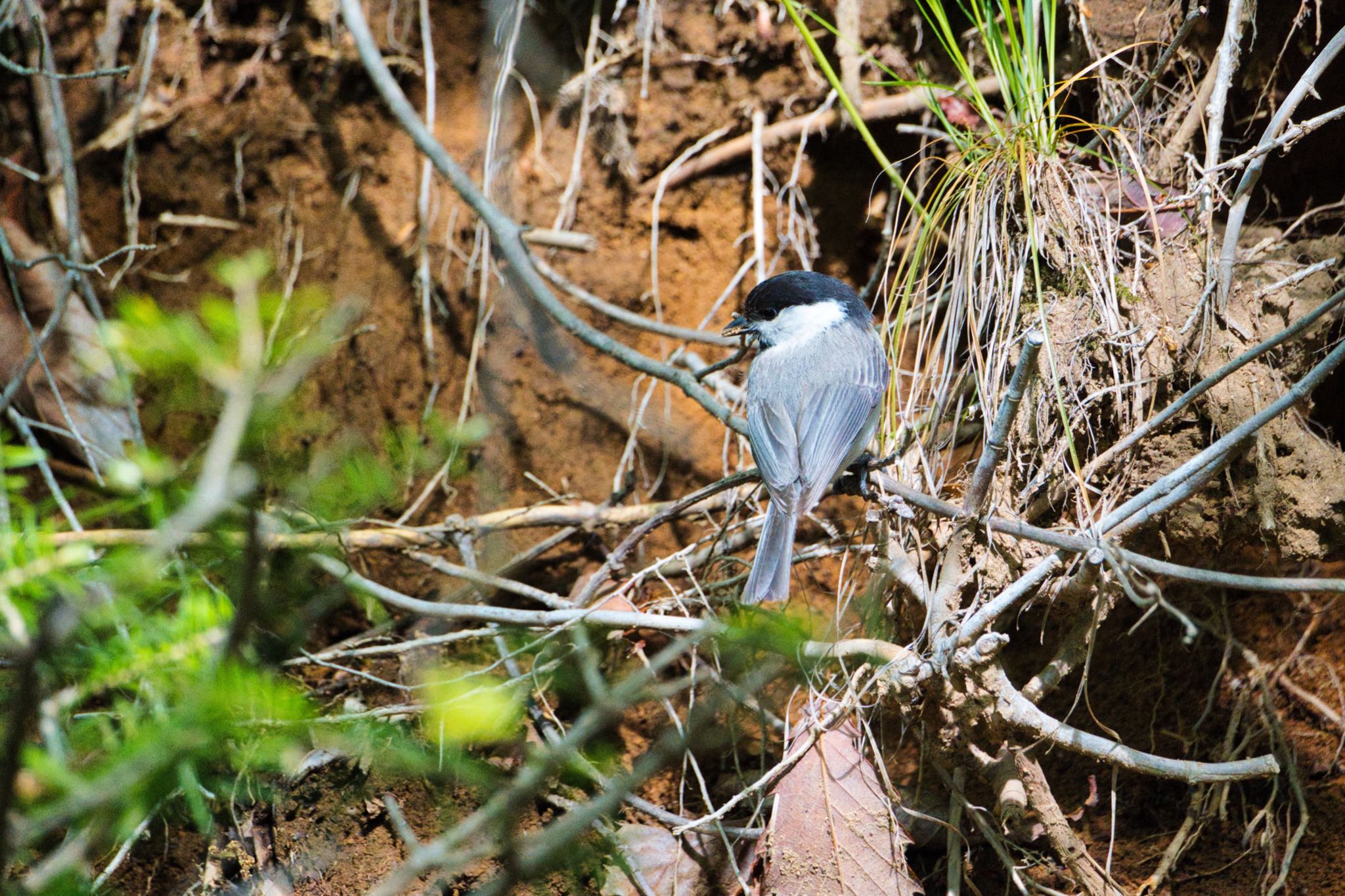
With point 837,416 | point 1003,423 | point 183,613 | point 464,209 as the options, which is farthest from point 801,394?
point 183,613

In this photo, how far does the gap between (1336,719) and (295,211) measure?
159 inches

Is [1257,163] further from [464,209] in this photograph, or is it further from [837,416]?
[464,209]

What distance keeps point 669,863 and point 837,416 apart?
1.36m

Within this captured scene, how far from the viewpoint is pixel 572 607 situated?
288 centimetres

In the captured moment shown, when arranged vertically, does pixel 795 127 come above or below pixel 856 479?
above

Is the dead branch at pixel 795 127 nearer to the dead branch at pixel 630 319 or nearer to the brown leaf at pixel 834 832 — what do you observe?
the dead branch at pixel 630 319

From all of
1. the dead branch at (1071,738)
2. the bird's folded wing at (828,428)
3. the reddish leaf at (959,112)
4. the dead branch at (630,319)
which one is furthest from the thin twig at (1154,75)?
the dead branch at (1071,738)

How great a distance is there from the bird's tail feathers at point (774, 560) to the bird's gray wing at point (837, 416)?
89 mm

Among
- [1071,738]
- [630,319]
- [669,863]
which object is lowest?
[669,863]

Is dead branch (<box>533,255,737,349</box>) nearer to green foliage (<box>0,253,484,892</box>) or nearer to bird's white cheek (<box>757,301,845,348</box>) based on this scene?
bird's white cheek (<box>757,301,845,348</box>)

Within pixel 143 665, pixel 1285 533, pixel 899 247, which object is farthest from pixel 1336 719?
pixel 143 665

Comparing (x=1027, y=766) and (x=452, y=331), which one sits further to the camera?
(x=452, y=331)

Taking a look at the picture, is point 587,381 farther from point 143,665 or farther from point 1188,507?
point 143,665

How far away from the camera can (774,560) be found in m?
2.64
